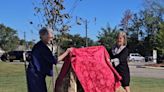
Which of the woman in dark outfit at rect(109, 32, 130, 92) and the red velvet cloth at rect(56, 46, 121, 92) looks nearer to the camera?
the red velvet cloth at rect(56, 46, 121, 92)

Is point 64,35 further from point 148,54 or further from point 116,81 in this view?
point 148,54

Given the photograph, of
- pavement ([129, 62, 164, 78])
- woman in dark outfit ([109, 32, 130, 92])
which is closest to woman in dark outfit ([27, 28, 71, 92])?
woman in dark outfit ([109, 32, 130, 92])

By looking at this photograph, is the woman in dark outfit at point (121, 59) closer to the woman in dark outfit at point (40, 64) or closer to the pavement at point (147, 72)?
the woman in dark outfit at point (40, 64)

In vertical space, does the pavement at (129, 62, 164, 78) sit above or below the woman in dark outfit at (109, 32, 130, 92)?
below

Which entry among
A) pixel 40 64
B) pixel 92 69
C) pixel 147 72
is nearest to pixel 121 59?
pixel 92 69

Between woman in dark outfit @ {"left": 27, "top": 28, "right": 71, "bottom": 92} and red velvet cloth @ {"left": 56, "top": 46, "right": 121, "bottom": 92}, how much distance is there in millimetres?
682

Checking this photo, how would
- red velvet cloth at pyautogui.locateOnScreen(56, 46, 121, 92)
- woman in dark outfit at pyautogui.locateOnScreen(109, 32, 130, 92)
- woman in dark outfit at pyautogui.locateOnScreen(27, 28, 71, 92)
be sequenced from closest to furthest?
woman in dark outfit at pyautogui.locateOnScreen(27, 28, 71, 92)
red velvet cloth at pyautogui.locateOnScreen(56, 46, 121, 92)
woman in dark outfit at pyautogui.locateOnScreen(109, 32, 130, 92)

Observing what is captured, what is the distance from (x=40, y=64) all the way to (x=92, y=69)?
4.09ft

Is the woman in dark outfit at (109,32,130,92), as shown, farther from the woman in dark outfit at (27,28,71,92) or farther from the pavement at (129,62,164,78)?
the pavement at (129,62,164,78)

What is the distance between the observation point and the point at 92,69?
9.42 m

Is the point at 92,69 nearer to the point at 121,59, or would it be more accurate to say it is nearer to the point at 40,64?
the point at 121,59

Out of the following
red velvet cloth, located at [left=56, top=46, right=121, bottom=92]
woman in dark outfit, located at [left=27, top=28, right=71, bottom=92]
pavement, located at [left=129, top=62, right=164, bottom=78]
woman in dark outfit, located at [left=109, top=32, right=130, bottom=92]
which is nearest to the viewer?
woman in dark outfit, located at [left=27, top=28, right=71, bottom=92]

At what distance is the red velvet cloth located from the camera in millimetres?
9266

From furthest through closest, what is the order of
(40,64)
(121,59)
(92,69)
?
(121,59)
(92,69)
(40,64)
